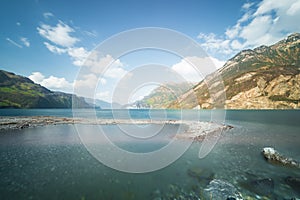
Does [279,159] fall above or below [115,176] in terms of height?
above

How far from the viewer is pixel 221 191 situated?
903 cm

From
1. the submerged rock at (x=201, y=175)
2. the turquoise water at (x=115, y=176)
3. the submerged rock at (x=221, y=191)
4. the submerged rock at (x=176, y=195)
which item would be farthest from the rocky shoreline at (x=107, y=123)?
the submerged rock at (x=176, y=195)

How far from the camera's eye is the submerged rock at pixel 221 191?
333 inches

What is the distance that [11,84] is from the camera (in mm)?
191750

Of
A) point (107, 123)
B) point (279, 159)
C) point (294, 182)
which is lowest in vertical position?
point (294, 182)

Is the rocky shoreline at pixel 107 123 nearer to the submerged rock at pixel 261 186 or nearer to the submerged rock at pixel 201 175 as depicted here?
the submerged rock at pixel 201 175

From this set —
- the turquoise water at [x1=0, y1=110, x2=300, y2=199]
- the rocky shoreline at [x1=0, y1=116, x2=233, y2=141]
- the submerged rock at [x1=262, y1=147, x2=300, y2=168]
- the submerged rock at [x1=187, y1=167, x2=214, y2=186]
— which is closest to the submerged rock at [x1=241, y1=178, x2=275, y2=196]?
the turquoise water at [x1=0, y1=110, x2=300, y2=199]

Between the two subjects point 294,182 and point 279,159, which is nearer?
point 294,182

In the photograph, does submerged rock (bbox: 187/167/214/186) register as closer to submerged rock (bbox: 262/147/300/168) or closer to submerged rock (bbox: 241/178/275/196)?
submerged rock (bbox: 241/178/275/196)

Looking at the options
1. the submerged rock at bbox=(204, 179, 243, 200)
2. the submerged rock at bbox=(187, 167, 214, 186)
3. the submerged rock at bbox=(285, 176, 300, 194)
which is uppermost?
the submerged rock at bbox=(204, 179, 243, 200)

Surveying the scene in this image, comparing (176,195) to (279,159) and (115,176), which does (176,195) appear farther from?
(279,159)

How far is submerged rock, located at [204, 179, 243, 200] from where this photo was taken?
8.47m

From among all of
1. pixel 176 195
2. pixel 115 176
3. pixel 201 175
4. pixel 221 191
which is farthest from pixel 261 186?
pixel 115 176

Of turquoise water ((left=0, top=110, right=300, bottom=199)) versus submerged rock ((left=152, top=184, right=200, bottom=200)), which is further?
turquoise water ((left=0, top=110, right=300, bottom=199))
